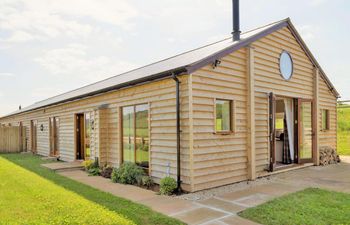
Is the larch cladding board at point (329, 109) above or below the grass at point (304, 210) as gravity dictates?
above

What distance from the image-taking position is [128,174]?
8102 mm

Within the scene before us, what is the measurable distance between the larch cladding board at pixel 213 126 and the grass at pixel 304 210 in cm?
177

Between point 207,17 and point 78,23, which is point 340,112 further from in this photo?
point 78,23

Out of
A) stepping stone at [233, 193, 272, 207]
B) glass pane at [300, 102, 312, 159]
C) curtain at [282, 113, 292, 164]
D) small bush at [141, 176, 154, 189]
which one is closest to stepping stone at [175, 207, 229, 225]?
stepping stone at [233, 193, 272, 207]

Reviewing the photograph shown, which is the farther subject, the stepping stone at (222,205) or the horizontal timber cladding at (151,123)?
the horizontal timber cladding at (151,123)

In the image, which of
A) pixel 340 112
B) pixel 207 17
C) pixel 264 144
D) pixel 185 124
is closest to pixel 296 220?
pixel 185 124

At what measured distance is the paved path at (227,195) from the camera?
5129mm

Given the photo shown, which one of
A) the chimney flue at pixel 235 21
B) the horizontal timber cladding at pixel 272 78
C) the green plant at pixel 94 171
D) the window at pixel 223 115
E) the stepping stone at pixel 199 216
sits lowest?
the green plant at pixel 94 171

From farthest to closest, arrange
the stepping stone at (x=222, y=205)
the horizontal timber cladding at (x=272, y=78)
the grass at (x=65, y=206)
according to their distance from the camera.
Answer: the horizontal timber cladding at (x=272, y=78) < the stepping stone at (x=222, y=205) < the grass at (x=65, y=206)

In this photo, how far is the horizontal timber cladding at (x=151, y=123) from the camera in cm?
703

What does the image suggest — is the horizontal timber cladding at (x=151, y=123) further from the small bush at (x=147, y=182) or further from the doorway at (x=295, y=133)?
the doorway at (x=295, y=133)

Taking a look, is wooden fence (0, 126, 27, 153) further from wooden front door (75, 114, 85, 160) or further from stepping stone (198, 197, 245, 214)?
stepping stone (198, 197, 245, 214)

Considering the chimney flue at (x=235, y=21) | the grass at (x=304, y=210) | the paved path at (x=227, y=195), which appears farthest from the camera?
the chimney flue at (x=235, y=21)

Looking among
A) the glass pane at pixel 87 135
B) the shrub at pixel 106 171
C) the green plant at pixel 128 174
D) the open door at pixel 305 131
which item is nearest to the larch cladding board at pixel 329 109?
the open door at pixel 305 131
